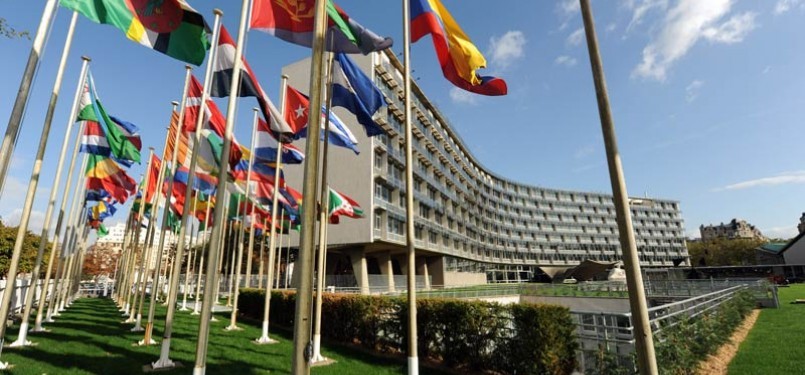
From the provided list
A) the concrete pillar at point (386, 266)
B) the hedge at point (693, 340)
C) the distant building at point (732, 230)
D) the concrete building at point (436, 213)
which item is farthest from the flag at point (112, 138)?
the distant building at point (732, 230)

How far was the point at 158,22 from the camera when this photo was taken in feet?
25.2

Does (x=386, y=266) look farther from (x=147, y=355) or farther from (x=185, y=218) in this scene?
(x=185, y=218)

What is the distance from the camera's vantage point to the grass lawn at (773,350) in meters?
8.77

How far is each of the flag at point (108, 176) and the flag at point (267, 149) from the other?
683cm

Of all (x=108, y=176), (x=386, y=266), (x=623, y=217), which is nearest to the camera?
(x=623, y=217)

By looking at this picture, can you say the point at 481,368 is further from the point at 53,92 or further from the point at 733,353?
the point at 53,92

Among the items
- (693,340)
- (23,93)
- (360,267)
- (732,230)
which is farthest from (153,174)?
(732,230)

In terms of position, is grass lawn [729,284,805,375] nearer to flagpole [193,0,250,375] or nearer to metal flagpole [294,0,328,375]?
metal flagpole [294,0,328,375]

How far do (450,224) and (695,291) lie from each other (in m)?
34.6

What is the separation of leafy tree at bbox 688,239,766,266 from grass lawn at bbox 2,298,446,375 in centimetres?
12146

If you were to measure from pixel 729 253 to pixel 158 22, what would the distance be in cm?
13098

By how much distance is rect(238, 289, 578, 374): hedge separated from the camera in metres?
8.73

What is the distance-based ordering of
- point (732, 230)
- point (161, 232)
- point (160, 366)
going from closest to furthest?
point (160, 366) < point (161, 232) < point (732, 230)

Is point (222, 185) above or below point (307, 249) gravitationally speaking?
above
